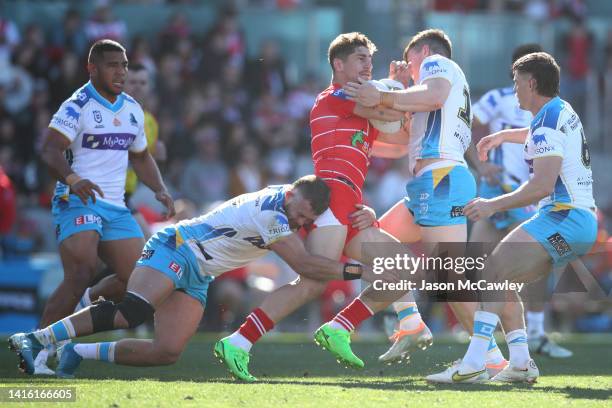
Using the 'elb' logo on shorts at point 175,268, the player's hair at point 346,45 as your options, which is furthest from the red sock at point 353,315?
the player's hair at point 346,45

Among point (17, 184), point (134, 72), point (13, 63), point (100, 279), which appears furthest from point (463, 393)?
point (13, 63)

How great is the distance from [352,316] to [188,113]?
30.4ft

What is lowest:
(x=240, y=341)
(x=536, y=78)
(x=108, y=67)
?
(x=240, y=341)

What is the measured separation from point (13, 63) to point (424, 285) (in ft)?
31.2

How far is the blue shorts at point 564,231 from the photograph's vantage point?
28.1ft

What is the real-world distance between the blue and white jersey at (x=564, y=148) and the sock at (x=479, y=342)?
97 cm

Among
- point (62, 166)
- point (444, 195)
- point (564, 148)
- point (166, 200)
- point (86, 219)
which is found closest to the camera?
point (564, 148)

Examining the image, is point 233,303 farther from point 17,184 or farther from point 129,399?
point 129,399

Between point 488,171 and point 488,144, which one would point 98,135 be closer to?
point 488,144

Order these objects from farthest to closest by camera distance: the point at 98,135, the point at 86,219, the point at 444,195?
the point at 98,135, the point at 86,219, the point at 444,195

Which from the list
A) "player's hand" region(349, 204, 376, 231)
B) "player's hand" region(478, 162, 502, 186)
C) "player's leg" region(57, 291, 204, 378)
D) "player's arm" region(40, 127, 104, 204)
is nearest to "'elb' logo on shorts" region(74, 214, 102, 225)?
"player's arm" region(40, 127, 104, 204)

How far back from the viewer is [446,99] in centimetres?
930

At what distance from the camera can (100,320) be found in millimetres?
8758

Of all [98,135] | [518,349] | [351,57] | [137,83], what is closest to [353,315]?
[518,349]
